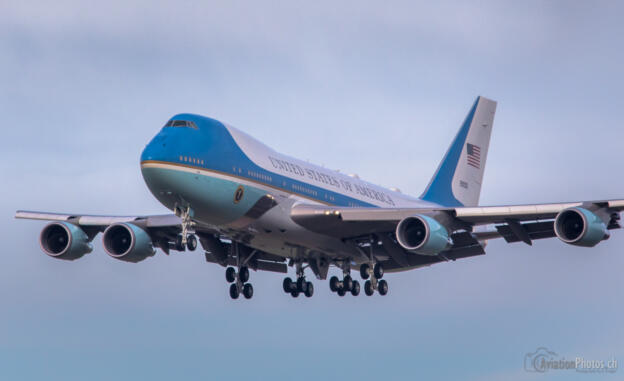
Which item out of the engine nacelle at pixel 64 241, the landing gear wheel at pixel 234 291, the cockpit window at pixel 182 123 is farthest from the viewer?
the landing gear wheel at pixel 234 291

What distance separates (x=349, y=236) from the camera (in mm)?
44625

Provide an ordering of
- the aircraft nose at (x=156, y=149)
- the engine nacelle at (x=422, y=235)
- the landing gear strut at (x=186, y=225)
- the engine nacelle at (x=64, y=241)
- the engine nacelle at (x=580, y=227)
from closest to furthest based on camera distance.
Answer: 1. the aircraft nose at (x=156, y=149)
2. the engine nacelle at (x=580, y=227)
3. the landing gear strut at (x=186, y=225)
4. the engine nacelle at (x=422, y=235)
5. the engine nacelle at (x=64, y=241)

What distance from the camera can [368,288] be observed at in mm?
46344

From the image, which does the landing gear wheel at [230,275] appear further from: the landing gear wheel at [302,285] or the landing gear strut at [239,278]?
the landing gear wheel at [302,285]

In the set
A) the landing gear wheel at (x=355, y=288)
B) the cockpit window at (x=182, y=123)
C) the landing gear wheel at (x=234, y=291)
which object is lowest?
the landing gear wheel at (x=234, y=291)

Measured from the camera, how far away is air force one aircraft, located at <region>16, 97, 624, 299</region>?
1491 inches

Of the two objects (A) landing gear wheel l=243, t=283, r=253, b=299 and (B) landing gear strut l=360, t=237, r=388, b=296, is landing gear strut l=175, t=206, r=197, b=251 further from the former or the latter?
(B) landing gear strut l=360, t=237, r=388, b=296

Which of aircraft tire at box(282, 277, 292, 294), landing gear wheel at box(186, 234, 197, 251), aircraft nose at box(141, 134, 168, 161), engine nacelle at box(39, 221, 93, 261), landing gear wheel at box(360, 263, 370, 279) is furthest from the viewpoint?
aircraft tire at box(282, 277, 292, 294)

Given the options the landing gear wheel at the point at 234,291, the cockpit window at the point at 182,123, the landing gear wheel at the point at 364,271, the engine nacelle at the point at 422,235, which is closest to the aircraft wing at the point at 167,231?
the landing gear wheel at the point at 234,291

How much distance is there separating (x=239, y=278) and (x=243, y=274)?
267 mm

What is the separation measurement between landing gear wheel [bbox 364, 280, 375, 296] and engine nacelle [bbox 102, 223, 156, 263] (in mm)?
9996

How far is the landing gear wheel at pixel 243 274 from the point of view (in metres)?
46.4

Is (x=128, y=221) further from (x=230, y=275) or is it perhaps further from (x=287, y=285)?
(x=287, y=285)

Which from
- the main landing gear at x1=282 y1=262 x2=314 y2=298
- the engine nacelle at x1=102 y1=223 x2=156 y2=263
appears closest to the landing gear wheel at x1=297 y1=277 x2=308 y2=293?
the main landing gear at x1=282 y1=262 x2=314 y2=298
